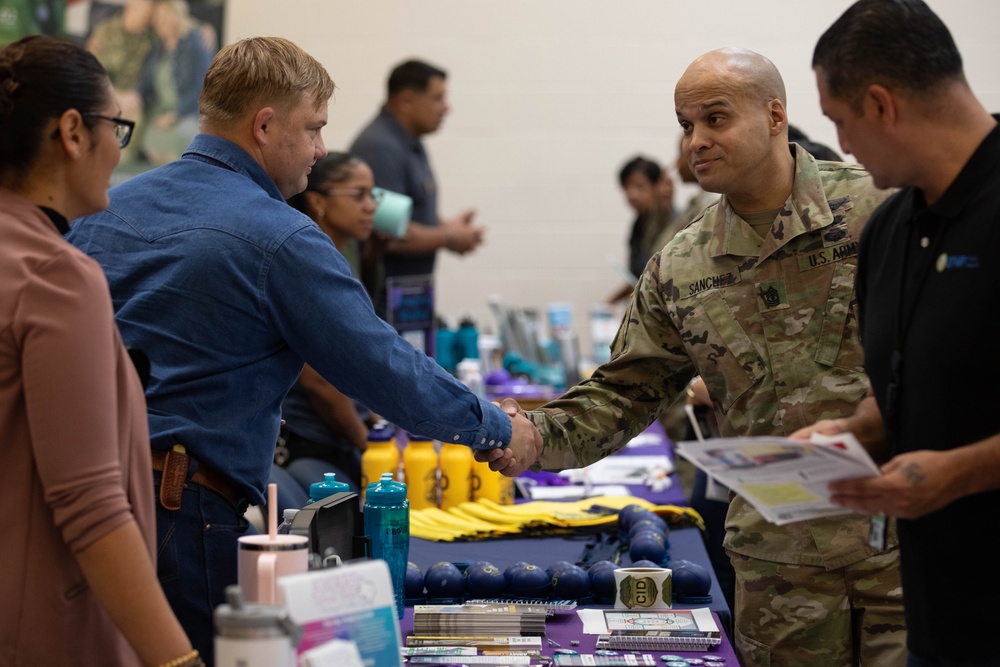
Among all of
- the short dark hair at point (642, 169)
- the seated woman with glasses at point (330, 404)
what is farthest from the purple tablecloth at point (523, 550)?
the short dark hair at point (642, 169)

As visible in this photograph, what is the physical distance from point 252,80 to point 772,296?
1081 mm

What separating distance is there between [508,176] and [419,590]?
6237 millimetres

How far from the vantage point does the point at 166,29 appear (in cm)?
806

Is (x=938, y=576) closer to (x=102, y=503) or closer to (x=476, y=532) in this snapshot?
(x=102, y=503)

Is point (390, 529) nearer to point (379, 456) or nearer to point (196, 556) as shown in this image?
point (196, 556)

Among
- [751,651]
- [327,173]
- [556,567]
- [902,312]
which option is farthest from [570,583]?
[327,173]

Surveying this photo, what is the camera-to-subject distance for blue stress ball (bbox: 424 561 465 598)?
87.4 inches

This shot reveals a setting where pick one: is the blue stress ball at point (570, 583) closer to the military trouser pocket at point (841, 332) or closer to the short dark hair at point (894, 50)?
the military trouser pocket at point (841, 332)

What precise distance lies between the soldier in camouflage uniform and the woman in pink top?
1.23 meters

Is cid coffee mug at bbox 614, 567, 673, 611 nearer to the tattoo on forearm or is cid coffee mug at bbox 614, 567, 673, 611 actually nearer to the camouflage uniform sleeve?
the camouflage uniform sleeve

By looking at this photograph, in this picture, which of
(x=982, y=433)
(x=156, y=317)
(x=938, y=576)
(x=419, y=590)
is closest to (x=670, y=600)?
(x=419, y=590)

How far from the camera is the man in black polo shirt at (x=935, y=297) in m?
1.47

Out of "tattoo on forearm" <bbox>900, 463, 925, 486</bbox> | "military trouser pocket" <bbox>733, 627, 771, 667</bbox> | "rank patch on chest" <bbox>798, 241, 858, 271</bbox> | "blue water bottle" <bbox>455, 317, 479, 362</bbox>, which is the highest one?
"rank patch on chest" <bbox>798, 241, 858, 271</bbox>

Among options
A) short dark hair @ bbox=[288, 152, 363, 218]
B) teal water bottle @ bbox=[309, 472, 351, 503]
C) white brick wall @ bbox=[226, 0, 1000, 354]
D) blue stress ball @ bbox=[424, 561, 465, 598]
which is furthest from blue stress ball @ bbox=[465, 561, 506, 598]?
white brick wall @ bbox=[226, 0, 1000, 354]
